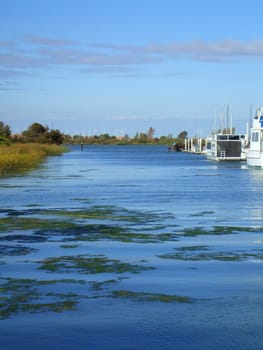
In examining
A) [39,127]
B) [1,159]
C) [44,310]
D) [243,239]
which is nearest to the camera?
[44,310]

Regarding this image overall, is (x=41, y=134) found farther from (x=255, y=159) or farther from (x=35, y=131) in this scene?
(x=255, y=159)

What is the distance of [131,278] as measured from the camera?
46.6ft

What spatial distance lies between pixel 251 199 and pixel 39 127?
154m

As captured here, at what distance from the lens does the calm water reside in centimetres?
1034

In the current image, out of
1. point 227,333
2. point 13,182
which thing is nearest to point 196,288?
point 227,333

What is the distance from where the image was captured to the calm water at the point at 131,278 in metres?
10.3

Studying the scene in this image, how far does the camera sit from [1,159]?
64688 mm

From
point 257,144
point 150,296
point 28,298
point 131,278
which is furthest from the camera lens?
point 257,144

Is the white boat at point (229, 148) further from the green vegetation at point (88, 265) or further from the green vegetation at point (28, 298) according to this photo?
the green vegetation at point (28, 298)

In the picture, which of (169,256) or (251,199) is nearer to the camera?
(169,256)

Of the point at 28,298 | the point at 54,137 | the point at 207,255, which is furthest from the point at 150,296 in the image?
the point at 54,137

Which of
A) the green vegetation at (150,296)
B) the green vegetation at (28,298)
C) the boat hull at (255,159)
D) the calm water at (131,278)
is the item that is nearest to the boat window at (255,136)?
the boat hull at (255,159)

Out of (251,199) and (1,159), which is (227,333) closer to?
(251,199)

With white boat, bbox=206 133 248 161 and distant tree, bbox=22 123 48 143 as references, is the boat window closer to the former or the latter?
white boat, bbox=206 133 248 161
